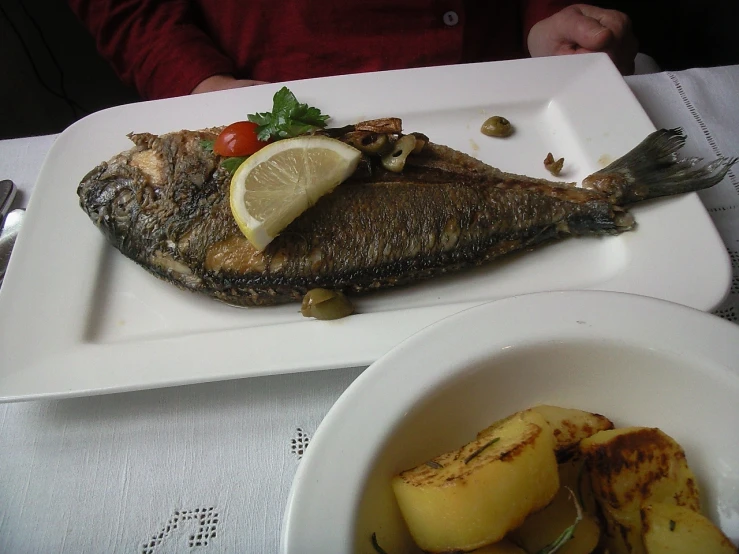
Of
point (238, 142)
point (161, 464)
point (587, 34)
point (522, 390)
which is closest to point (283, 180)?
point (238, 142)

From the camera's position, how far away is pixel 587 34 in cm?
176

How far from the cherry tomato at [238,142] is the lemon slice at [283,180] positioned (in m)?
0.11

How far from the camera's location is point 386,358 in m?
0.61

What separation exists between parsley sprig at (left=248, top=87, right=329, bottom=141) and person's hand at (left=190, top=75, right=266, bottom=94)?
0.44 meters

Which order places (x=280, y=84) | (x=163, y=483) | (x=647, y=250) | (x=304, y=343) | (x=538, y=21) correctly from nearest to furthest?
1. (x=163, y=483)
2. (x=304, y=343)
3. (x=647, y=250)
4. (x=280, y=84)
5. (x=538, y=21)

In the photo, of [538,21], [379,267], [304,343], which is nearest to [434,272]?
[379,267]

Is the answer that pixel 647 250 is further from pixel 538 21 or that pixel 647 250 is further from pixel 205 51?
pixel 205 51

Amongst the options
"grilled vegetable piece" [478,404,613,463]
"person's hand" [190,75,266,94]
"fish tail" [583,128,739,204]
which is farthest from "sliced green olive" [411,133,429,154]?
"grilled vegetable piece" [478,404,613,463]

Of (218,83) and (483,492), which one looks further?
(218,83)

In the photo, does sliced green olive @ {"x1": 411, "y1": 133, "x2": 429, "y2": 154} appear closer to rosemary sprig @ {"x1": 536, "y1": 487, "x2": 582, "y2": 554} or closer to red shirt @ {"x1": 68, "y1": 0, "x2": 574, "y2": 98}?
red shirt @ {"x1": 68, "y1": 0, "x2": 574, "y2": 98}

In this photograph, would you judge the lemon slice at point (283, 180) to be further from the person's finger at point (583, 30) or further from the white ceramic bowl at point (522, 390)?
the person's finger at point (583, 30)

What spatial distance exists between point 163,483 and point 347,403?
61cm

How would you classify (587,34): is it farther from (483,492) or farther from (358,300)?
(483,492)

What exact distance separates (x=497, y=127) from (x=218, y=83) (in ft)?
3.35
